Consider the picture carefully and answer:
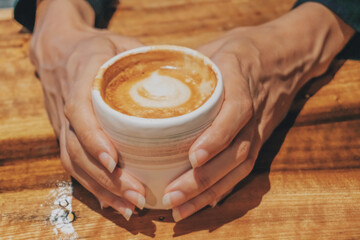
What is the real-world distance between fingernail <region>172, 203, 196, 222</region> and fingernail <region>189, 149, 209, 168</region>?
109 mm

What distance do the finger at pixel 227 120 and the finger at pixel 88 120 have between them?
0.13m

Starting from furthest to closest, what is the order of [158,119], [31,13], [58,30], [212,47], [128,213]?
[31,13] < [58,30] < [212,47] < [128,213] < [158,119]

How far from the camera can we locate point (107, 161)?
579 mm

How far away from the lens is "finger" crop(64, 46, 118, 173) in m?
0.58

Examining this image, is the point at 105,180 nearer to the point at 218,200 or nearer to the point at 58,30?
the point at 218,200

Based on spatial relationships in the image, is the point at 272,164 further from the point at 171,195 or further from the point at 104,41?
the point at 104,41

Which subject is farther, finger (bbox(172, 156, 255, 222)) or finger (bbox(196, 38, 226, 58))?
finger (bbox(196, 38, 226, 58))

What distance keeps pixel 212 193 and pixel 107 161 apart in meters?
0.20

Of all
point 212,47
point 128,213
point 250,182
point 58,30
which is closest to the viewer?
point 128,213

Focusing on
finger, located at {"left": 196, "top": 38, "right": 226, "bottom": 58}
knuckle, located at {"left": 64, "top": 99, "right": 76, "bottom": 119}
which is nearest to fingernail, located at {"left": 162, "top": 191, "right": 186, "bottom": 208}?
knuckle, located at {"left": 64, "top": 99, "right": 76, "bottom": 119}

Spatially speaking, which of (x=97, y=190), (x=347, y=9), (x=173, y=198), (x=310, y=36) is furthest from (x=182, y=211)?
(x=347, y=9)

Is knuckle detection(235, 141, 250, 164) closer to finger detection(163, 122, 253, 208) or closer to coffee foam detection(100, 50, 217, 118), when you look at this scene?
finger detection(163, 122, 253, 208)

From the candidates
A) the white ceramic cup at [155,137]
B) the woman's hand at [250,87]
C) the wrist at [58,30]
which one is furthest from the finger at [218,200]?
the wrist at [58,30]

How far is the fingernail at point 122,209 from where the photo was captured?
64cm
